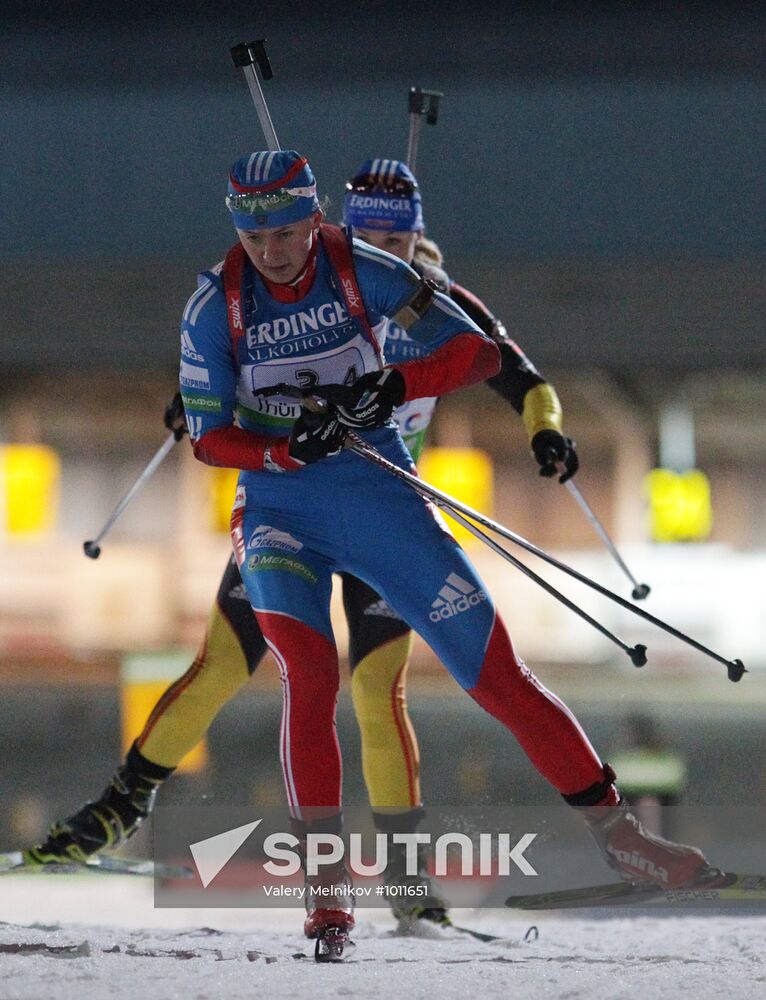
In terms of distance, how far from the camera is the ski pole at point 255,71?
363 cm

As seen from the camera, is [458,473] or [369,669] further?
[458,473]

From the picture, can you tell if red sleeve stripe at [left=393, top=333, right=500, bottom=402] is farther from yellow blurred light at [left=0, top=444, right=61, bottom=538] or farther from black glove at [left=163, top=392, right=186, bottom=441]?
yellow blurred light at [left=0, top=444, right=61, bottom=538]

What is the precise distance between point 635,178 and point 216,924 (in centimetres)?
435

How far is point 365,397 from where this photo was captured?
298 cm

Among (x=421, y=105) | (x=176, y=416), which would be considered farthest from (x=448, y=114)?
(x=176, y=416)

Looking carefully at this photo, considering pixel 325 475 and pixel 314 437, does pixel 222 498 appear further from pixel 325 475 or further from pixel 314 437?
pixel 314 437

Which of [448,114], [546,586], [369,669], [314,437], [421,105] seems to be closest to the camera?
[314,437]

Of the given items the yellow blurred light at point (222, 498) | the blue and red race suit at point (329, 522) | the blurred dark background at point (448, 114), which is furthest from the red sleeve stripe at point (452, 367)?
the yellow blurred light at point (222, 498)

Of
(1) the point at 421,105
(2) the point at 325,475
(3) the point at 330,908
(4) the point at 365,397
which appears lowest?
(3) the point at 330,908

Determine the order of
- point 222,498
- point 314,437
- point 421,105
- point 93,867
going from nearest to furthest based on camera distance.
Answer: point 314,437
point 93,867
point 421,105
point 222,498

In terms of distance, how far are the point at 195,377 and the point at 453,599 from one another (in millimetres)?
731

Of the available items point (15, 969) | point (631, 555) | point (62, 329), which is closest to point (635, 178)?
point (62, 329)

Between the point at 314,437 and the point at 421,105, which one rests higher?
the point at 421,105

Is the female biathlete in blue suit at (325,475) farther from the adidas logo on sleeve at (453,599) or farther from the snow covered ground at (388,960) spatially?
the snow covered ground at (388,960)
